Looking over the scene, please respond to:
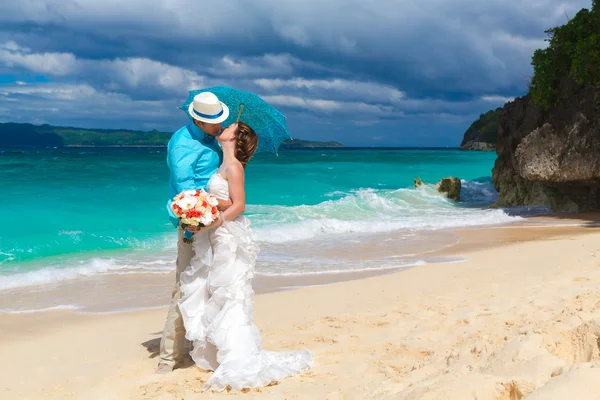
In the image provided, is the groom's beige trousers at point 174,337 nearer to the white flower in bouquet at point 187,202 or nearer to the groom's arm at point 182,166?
the groom's arm at point 182,166

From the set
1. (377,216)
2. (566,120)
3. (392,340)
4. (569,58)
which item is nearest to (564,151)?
(566,120)

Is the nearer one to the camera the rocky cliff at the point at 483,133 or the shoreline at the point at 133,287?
the shoreline at the point at 133,287

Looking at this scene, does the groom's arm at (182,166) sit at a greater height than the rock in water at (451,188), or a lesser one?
greater

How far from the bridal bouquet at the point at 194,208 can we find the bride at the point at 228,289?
0.58 feet

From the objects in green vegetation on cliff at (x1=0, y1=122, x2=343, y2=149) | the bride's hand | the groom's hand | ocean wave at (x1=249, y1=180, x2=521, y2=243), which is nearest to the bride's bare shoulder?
the groom's hand

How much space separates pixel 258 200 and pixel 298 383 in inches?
825

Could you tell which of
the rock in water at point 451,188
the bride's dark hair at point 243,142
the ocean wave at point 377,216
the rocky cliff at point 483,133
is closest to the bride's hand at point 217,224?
the bride's dark hair at point 243,142

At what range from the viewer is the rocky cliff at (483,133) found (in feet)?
303

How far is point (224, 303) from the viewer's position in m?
4.79

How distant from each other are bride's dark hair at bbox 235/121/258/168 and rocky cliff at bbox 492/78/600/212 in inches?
535

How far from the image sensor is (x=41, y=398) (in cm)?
462

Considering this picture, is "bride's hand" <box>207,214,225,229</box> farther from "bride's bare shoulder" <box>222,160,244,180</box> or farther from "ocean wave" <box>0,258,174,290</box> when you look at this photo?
"ocean wave" <box>0,258,174,290</box>

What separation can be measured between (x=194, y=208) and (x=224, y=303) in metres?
0.88

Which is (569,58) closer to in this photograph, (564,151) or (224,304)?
(564,151)
